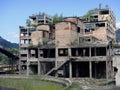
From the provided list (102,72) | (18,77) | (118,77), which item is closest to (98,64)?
(102,72)

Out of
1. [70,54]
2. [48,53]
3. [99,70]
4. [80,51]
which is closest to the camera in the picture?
[70,54]

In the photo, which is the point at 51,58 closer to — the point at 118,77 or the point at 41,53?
the point at 41,53

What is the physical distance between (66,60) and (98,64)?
23.3 ft

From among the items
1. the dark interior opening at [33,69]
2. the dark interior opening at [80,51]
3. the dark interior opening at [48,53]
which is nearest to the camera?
the dark interior opening at [80,51]

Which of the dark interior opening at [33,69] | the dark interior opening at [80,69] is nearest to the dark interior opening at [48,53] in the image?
the dark interior opening at [33,69]

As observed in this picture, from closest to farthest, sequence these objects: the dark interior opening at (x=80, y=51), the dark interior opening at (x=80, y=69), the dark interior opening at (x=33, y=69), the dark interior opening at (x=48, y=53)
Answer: the dark interior opening at (x=80, y=51) < the dark interior opening at (x=80, y=69) < the dark interior opening at (x=48, y=53) < the dark interior opening at (x=33, y=69)

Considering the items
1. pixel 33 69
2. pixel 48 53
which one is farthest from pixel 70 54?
pixel 33 69

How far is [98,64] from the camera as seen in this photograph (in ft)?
193

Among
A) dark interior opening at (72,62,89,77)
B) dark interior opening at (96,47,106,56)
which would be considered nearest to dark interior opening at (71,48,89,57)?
dark interior opening at (72,62,89,77)

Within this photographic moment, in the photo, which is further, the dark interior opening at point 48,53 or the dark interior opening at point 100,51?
the dark interior opening at point 48,53

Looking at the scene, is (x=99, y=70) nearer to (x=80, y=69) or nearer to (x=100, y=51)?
(x=100, y=51)

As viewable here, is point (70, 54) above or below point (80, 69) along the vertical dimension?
above

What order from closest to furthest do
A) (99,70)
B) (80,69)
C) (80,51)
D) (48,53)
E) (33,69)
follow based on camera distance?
(99,70) → (80,51) → (80,69) → (48,53) → (33,69)

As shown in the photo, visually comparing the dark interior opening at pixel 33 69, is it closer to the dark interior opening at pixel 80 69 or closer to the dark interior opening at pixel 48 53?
the dark interior opening at pixel 48 53
